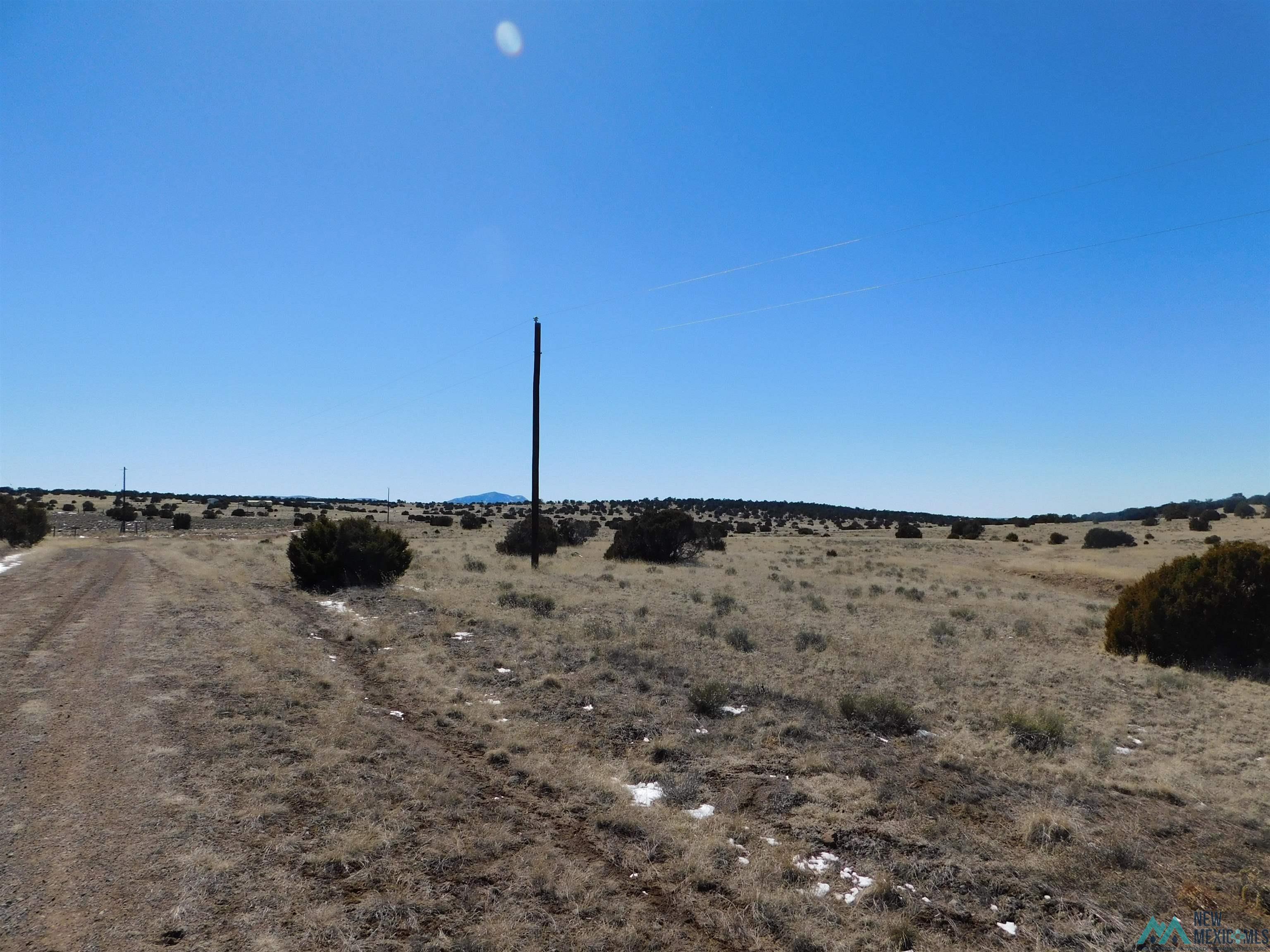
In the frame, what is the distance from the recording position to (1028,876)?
5.98 metres

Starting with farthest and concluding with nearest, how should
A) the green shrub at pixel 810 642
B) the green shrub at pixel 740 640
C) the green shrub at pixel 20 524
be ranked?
the green shrub at pixel 20 524, the green shrub at pixel 810 642, the green shrub at pixel 740 640

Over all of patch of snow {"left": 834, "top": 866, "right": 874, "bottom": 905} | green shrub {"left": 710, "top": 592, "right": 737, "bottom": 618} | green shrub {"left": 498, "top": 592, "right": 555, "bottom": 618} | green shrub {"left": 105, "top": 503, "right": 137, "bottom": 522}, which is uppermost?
green shrub {"left": 105, "top": 503, "right": 137, "bottom": 522}

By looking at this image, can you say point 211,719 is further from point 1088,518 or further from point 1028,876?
point 1088,518

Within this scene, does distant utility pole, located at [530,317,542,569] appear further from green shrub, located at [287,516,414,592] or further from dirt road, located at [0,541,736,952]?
dirt road, located at [0,541,736,952]

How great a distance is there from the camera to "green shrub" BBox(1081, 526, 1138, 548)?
49.5m

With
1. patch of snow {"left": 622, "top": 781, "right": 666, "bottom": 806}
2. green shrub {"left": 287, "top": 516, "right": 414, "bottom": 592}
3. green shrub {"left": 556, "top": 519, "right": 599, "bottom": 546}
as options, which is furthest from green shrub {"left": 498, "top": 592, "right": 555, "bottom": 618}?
green shrub {"left": 556, "top": 519, "right": 599, "bottom": 546}

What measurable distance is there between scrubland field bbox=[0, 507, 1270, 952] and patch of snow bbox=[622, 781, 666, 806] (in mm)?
43

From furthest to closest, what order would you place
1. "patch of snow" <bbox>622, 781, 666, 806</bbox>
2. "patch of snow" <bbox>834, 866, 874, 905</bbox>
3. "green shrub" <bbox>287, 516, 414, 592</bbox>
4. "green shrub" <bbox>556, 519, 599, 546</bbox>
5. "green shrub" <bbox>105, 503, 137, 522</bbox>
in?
1. "green shrub" <bbox>105, 503, 137, 522</bbox>
2. "green shrub" <bbox>556, 519, 599, 546</bbox>
3. "green shrub" <bbox>287, 516, 414, 592</bbox>
4. "patch of snow" <bbox>622, 781, 666, 806</bbox>
5. "patch of snow" <bbox>834, 866, 874, 905</bbox>

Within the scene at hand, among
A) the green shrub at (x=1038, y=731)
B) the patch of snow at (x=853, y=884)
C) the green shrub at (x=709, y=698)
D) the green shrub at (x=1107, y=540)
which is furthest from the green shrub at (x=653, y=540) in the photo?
the green shrub at (x=1107, y=540)

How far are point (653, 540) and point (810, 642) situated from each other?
21.7m

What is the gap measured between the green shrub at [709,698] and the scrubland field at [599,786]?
56mm

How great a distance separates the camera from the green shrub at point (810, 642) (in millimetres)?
15219

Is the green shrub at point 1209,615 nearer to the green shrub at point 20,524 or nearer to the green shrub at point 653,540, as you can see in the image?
the green shrub at point 653,540

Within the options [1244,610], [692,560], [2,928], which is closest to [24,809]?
[2,928]
